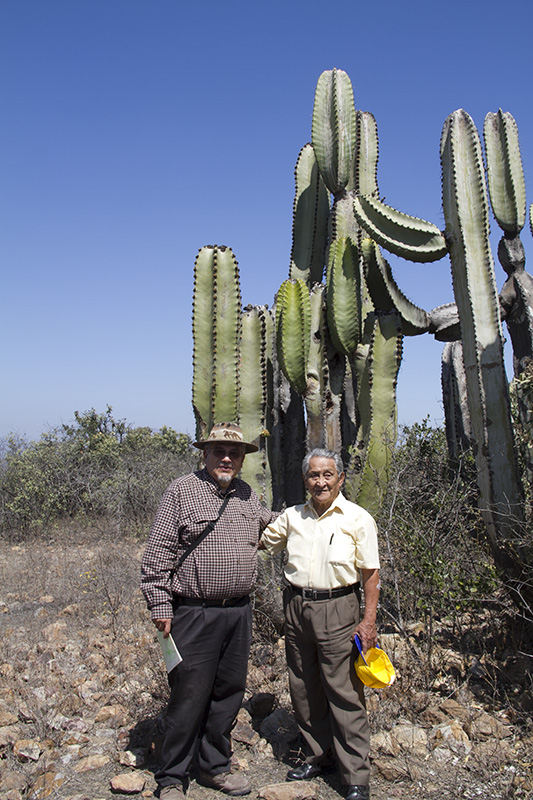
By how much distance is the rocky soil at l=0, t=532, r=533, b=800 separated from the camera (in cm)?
344

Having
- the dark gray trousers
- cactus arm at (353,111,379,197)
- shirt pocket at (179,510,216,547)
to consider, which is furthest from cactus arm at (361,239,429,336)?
the dark gray trousers

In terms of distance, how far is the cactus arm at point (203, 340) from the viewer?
554 centimetres

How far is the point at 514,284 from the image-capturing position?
588 centimetres

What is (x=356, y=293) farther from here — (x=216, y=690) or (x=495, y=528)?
(x=216, y=690)

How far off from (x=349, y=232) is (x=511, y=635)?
4.11 m

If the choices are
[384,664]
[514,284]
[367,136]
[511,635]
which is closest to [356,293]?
[514,284]

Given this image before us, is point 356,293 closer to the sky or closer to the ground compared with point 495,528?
closer to the sky

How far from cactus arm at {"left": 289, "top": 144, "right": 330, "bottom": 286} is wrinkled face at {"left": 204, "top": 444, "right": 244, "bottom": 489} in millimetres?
3897

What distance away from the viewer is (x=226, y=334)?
5.57m

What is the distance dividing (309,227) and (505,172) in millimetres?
2313

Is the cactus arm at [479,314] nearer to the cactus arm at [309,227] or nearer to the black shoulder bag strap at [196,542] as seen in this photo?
the cactus arm at [309,227]

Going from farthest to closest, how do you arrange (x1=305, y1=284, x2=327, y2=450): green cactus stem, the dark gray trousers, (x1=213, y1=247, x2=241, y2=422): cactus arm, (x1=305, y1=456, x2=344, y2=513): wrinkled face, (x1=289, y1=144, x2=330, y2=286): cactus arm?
(x1=289, y1=144, x2=330, y2=286): cactus arm
(x1=305, y1=284, x2=327, y2=450): green cactus stem
(x1=213, y1=247, x2=241, y2=422): cactus arm
(x1=305, y1=456, x2=344, y2=513): wrinkled face
the dark gray trousers

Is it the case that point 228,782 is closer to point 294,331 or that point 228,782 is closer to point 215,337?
point 215,337

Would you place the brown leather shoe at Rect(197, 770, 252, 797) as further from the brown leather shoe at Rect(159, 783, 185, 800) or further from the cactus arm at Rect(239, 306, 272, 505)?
the cactus arm at Rect(239, 306, 272, 505)
